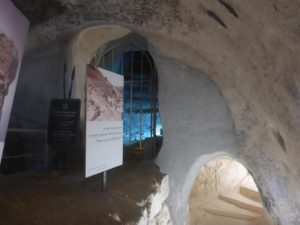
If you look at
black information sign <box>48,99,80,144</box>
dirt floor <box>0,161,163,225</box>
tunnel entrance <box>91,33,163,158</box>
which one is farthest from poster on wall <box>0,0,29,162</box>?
tunnel entrance <box>91,33,163,158</box>

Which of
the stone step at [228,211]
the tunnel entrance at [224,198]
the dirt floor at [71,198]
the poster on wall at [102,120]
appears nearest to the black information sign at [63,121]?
the dirt floor at [71,198]

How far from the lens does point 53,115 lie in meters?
3.69

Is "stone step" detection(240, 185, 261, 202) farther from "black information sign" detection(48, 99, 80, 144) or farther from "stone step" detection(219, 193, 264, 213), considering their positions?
"black information sign" detection(48, 99, 80, 144)

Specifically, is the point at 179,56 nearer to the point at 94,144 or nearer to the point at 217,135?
the point at 217,135

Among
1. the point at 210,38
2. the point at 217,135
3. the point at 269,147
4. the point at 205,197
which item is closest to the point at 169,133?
the point at 217,135

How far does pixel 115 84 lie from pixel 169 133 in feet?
4.99

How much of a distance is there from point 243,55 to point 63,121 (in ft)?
7.47

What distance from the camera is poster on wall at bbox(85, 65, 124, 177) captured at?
8.29 feet

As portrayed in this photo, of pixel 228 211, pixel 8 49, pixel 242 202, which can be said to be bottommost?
pixel 228 211

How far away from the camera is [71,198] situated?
2.61 m

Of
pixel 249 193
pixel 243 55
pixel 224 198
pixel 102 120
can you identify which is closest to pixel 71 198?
pixel 102 120

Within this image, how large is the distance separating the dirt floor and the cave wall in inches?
43.4

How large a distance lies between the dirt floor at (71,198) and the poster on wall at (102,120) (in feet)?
0.97

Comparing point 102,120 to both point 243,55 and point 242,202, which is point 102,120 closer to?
point 243,55
